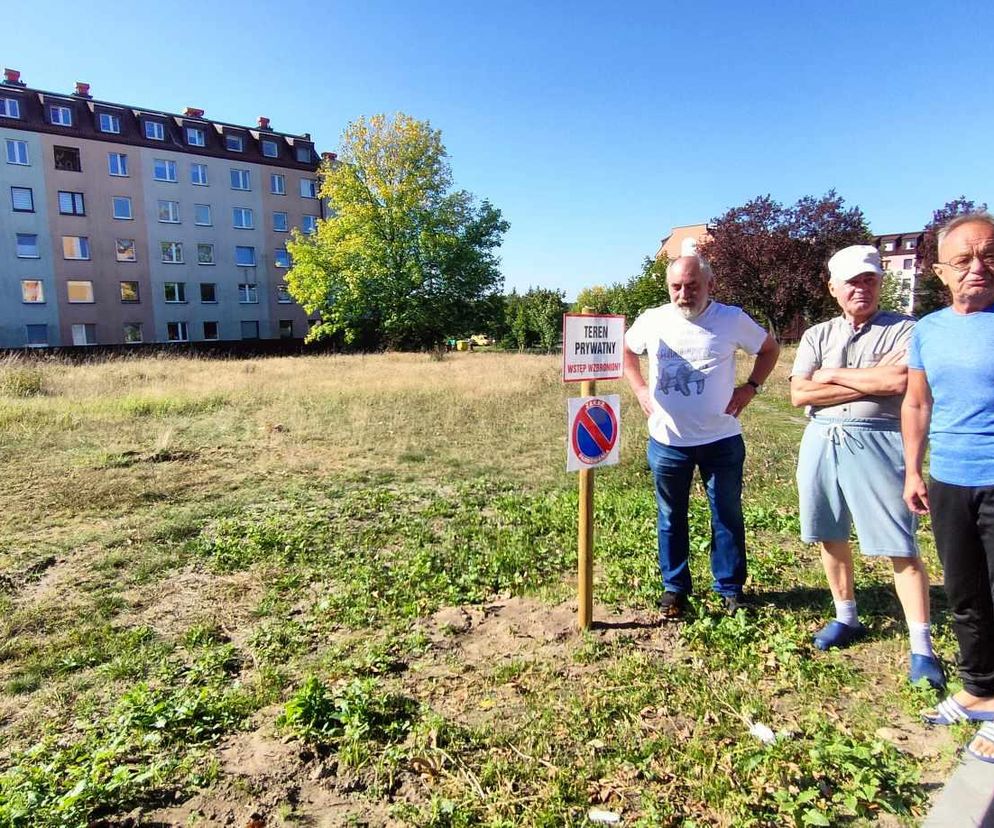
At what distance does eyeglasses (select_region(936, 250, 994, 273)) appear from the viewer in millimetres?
2303

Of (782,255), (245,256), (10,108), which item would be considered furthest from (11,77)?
(782,255)

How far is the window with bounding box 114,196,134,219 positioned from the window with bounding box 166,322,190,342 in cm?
737

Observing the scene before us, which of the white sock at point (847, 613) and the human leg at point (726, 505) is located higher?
the human leg at point (726, 505)

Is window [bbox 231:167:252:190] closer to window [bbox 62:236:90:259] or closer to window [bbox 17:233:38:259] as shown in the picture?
window [bbox 62:236:90:259]

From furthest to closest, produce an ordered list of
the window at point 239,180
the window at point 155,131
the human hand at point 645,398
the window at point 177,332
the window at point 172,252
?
the window at point 239,180
the window at point 177,332
the window at point 172,252
the window at point 155,131
the human hand at point 645,398

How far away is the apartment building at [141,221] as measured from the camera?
35.3 meters

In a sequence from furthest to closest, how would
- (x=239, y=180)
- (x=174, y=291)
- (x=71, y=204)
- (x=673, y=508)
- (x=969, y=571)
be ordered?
(x=239, y=180), (x=174, y=291), (x=71, y=204), (x=673, y=508), (x=969, y=571)

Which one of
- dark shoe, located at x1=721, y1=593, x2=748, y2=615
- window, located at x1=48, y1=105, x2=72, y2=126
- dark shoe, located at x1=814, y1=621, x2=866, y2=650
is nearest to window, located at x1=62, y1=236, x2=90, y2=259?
window, located at x1=48, y1=105, x2=72, y2=126

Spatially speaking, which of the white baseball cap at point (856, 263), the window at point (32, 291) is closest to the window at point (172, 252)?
the window at point (32, 291)

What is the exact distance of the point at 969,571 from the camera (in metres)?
2.49

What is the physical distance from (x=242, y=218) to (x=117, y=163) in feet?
26.7

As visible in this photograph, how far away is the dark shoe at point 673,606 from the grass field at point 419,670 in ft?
0.25

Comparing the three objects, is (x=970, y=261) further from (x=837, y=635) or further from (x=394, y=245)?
(x=394, y=245)

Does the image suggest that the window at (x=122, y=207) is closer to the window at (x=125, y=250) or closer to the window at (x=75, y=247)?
the window at (x=125, y=250)
